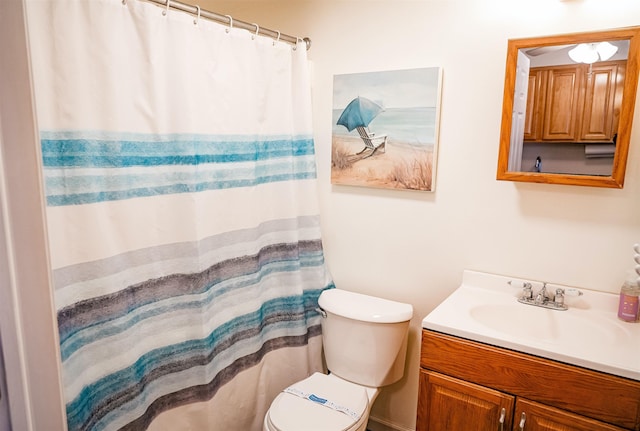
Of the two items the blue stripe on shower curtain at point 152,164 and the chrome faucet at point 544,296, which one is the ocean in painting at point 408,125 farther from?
the chrome faucet at point 544,296

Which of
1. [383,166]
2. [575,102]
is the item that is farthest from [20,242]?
[575,102]

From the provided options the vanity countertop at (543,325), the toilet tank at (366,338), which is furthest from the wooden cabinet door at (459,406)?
the toilet tank at (366,338)

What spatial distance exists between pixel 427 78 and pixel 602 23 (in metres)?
0.66

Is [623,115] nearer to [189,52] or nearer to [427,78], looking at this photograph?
[427,78]

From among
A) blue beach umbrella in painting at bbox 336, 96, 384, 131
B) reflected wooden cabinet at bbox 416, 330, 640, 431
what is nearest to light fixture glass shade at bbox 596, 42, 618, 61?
blue beach umbrella in painting at bbox 336, 96, 384, 131

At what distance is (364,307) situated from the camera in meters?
1.94

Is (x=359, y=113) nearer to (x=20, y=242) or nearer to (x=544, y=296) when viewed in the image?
A: (x=544, y=296)

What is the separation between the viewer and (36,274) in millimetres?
884

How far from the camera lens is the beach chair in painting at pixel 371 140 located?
2029 millimetres

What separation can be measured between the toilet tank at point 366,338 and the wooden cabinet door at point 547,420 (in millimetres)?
Result: 592

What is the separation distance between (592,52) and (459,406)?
1.37 meters

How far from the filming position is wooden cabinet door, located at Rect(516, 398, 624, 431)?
1.29 m

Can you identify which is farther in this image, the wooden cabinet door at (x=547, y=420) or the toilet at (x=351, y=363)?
the toilet at (x=351, y=363)

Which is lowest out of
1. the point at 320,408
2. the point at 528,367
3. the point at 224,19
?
the point at 320,408
